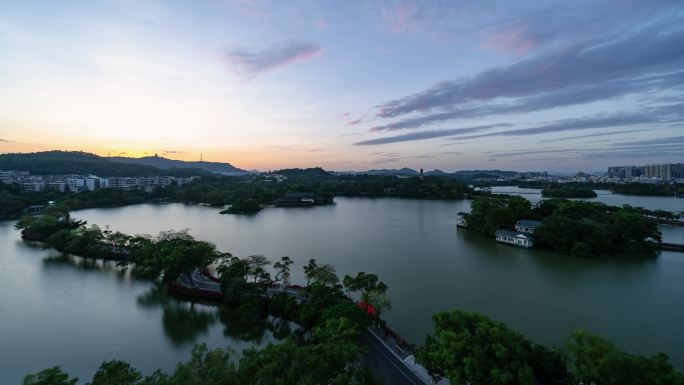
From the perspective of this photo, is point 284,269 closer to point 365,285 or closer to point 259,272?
point 259,272

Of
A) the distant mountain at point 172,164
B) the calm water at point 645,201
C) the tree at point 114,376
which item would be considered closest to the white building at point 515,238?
the tree at point 114,376

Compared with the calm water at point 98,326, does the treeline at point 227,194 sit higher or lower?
higher

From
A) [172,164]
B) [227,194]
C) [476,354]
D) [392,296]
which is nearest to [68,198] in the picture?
[227,194]

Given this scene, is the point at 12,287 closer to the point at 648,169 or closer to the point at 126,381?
the point at 126,381

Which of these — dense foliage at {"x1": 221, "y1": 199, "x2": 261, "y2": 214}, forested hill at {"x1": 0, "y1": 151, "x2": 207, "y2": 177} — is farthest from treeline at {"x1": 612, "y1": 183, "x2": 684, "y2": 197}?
forested hill at {"x1": 0, "y1": 151, "x2": 207, "y2": 177}

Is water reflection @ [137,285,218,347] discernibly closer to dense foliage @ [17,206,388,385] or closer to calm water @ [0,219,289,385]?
calm water @ [0,219,289,385]

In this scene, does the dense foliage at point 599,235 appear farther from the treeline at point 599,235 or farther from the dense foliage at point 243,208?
the dense foliage at point 243,208
